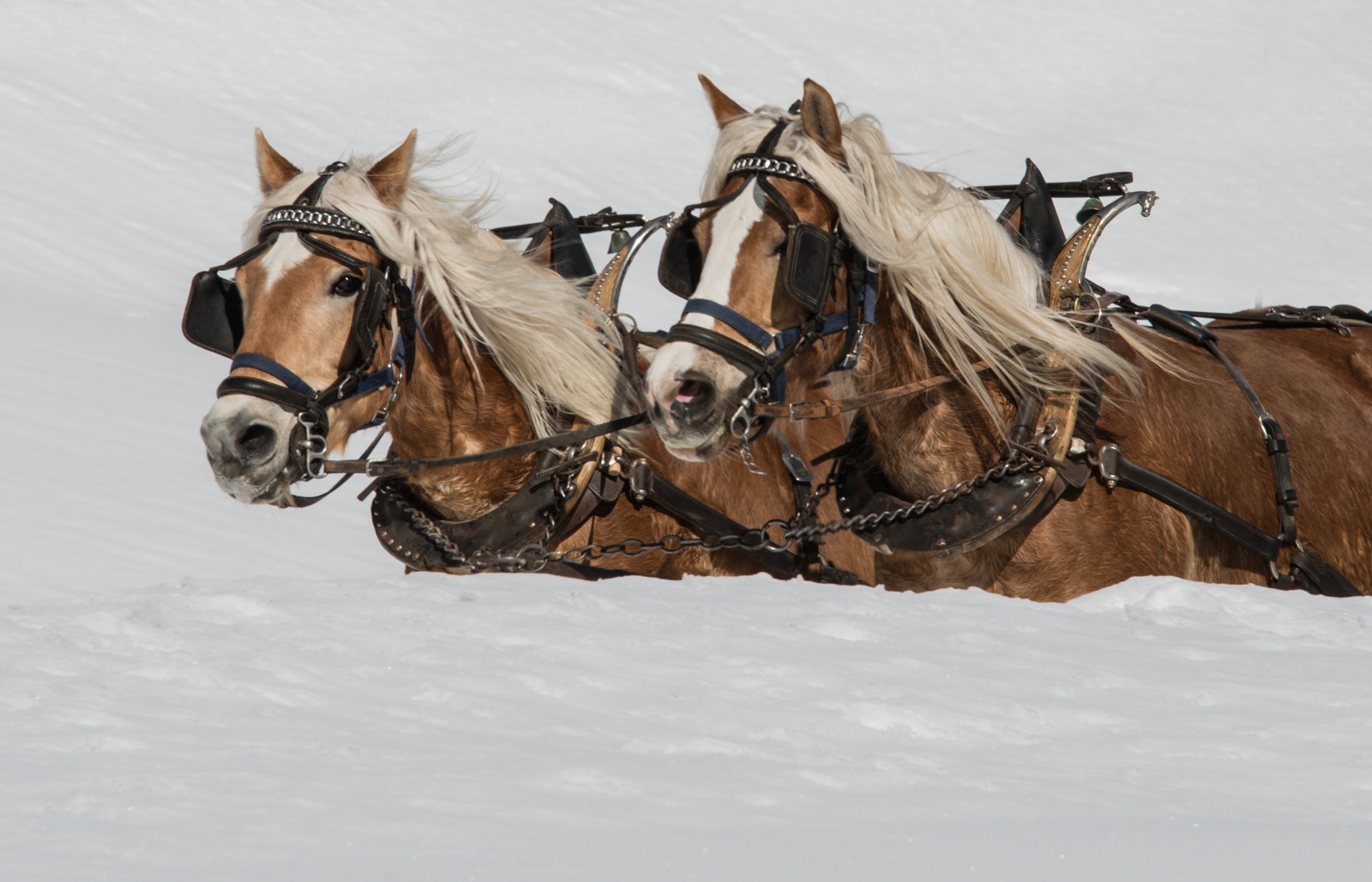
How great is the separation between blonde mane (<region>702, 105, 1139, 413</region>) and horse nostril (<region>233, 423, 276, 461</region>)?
973mm

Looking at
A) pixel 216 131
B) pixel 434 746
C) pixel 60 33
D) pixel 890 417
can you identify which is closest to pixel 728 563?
pixel 890 417

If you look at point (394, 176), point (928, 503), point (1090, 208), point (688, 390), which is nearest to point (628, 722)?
point (688, 390)

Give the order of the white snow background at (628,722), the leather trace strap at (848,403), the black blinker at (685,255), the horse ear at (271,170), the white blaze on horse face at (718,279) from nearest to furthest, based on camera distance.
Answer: the white snow background at (628,722) < the white blaze on horse face at (718,279) < the leather trace strap at (848,403) < the black blinker at (685,255) < the horse ear at (271,170)

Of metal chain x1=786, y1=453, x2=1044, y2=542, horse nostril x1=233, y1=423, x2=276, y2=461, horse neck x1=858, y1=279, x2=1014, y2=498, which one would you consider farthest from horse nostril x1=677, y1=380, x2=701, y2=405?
horse nostril x1=233, y1=423, x2=276, y2=461

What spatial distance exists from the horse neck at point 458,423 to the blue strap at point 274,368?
35cm

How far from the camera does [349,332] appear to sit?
2.84m

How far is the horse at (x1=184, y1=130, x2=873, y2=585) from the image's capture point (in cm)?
277

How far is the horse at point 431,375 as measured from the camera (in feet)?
9.08

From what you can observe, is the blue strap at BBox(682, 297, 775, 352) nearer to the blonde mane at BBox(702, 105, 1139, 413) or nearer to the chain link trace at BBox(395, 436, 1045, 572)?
the blonde mane at BBox(702, 105, 1139, 413)

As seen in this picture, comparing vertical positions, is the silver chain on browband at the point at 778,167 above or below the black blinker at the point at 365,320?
above

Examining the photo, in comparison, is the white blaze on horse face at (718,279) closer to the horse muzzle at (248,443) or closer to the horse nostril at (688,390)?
the horse nostril at (688,390)

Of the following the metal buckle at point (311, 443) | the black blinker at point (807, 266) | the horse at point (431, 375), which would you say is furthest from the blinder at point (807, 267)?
the metal buckle at point (311, 443)

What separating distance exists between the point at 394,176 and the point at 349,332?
437mm

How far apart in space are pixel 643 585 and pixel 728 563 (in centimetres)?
56
